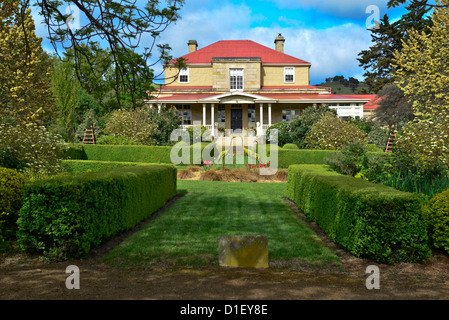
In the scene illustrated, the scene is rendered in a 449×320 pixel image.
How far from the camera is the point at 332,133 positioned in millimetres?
21438

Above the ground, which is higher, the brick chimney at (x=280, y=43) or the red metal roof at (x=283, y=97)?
the brick chimney at (x=280, y=43)

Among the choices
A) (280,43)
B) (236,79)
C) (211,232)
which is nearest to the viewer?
(211,232)

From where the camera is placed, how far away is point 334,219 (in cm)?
670

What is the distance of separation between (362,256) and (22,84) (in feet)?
81.2

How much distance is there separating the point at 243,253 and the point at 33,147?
28.7 ft

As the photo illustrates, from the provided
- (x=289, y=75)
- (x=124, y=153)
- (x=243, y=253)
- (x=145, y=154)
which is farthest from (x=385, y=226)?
(x=289, y=75)

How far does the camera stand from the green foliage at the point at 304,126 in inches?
967

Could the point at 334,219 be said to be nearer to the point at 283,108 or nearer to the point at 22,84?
the point at 22,84

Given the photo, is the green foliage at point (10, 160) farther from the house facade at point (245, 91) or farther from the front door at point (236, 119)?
the front door at point (236, 119)

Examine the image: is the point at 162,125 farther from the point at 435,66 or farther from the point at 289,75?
the point at 289,75

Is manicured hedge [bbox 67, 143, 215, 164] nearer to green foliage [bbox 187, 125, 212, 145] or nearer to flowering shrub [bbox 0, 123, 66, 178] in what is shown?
green foliage [bbox 187, 125, 212, 145]

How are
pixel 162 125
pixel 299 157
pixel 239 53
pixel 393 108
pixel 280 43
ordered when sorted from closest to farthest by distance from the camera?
pixel 299 157 < pixel 162 125 < pixel 393 108 < pixel 239 53 < pixel 280 43

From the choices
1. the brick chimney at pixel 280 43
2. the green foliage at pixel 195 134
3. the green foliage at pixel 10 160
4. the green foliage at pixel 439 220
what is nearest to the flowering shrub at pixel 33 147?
the green foliage at pixel 10 160
